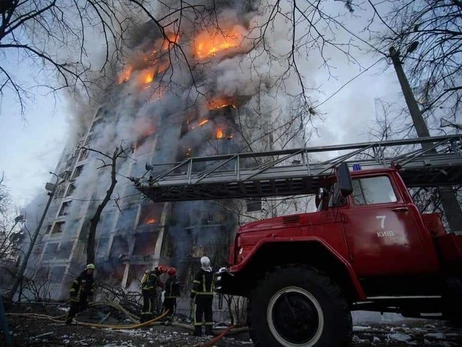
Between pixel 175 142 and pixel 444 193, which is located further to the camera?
pixel 175 142

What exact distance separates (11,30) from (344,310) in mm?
6328

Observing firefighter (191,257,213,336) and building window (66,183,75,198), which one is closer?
firefighter (191,257,213,336)

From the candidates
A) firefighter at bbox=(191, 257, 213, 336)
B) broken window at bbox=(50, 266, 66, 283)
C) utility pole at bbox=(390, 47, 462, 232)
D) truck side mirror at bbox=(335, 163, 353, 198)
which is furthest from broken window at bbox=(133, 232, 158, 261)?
truck side mirror at bbox=(335, 163, 353, 198)

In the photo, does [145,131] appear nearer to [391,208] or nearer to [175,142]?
[175,142]

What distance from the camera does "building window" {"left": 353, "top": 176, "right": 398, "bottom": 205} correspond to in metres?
3.95

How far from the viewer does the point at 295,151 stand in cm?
804

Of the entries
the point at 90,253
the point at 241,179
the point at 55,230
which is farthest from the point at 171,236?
the point at 241,179

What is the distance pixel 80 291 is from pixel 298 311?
7254 mm

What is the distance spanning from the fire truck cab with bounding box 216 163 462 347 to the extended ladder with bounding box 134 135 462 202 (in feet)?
10.9

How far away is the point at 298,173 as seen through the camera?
7.62m

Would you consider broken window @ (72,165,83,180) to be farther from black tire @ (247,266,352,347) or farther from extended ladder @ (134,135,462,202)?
black tire @ (247,266,352,347)

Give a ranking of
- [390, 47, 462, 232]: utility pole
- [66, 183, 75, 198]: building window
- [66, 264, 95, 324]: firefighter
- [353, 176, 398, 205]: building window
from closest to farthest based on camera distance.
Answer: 1. [353, 176, 398, 205]: building window
2. [66, 264, 95, 324]: firefighter
3. [390, 47, 462, 232]: utility pole
4. [66, 183, 75, 198]: building window

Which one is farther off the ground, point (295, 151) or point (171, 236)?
point (171, 236)

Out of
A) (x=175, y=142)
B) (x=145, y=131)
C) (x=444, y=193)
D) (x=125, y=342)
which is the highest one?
(x=145, y=131)
